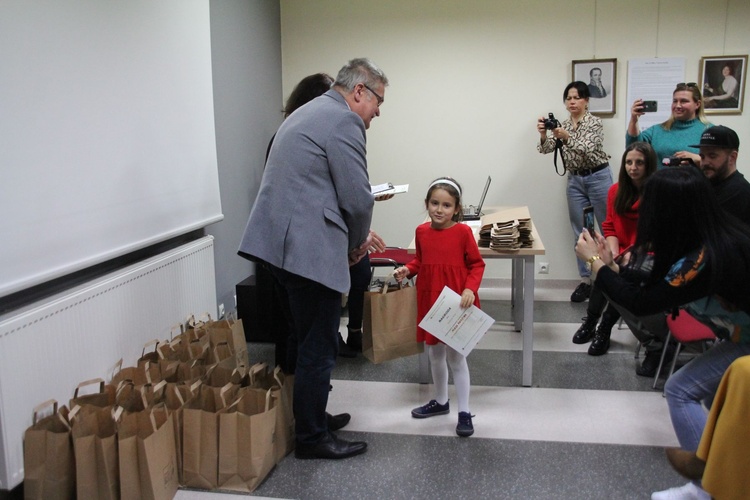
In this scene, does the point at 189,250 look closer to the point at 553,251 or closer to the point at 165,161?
the point at 165,161

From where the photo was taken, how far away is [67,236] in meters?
2.11

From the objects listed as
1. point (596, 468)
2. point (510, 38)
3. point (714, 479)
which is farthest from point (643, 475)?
point (510, 38)

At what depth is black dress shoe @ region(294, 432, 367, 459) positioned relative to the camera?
2.26 meters

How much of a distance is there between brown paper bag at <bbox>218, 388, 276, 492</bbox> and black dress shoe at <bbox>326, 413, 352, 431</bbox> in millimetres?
443

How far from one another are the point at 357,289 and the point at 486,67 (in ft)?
7.64

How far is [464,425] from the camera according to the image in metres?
2.44

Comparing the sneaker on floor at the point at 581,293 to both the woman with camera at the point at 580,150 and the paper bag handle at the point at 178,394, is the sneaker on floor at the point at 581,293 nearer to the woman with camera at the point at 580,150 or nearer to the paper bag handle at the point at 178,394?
the woman with camera at the point at 580,150

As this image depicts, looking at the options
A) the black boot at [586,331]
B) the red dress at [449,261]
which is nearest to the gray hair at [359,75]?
the red dress at [449,261]

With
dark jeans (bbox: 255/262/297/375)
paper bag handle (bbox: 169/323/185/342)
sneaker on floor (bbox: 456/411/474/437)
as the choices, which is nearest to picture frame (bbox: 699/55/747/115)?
sneaker on floor (bbox: 456/411/474/437)

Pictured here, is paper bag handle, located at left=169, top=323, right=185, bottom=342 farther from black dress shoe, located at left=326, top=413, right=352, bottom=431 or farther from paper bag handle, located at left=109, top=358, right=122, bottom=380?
black dress shoe, located at left=326, top=413, right=352, bottom=431

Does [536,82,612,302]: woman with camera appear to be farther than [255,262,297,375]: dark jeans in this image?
Yes

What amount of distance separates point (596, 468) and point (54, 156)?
2.19 metres

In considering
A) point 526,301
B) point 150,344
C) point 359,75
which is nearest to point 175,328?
point 150,344

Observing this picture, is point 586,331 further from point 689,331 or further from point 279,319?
point 279,319
